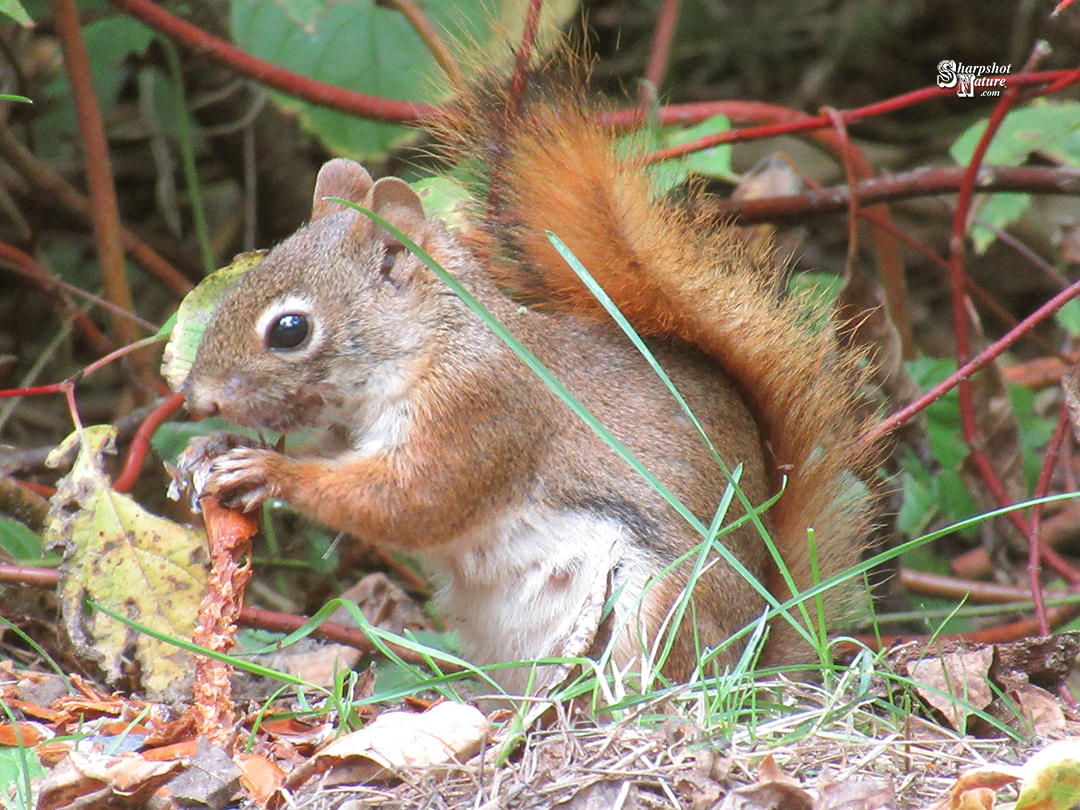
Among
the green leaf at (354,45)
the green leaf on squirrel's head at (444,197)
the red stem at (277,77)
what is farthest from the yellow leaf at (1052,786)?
the green leaf at (354,45)

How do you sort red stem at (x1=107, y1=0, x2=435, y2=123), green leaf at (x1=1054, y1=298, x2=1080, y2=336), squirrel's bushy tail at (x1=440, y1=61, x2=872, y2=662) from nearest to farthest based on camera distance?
squirrel's bushy tail at (x1=440, y1=61, x2=872, y2=662) < red stem at (x1=107, y1=0, x2=435, y2=123) < green leaf at (x1=1054, y1=298, x2=1080, y2=336)

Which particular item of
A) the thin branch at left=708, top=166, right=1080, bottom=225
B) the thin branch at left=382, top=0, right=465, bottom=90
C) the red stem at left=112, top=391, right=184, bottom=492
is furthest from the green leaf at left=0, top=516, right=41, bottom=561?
the thin branch at left=708, top=166, right=1080, bottom=225

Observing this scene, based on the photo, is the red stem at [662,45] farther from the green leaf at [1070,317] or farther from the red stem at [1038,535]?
the red stem at [1038,535]

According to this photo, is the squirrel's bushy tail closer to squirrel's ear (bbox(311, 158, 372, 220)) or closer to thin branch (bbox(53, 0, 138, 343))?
squirrel's ear (bbox(311, 158, 372, 220))

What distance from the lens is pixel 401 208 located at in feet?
6.46

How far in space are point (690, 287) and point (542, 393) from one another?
31 cm

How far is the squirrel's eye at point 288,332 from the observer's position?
73.4 inches

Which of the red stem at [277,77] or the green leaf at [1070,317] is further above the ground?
the red stem at [277,77]

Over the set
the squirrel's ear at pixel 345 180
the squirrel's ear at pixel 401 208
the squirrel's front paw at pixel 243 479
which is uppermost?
the squirrel's ear at pixel 345 180

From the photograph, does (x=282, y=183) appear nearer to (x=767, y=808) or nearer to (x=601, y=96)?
(x=601, y=96)

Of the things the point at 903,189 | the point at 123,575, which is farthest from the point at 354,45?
the point at 123,575

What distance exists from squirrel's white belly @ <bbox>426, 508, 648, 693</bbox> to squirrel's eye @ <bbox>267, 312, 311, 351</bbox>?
0.42 m

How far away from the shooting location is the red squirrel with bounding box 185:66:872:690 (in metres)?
1.90

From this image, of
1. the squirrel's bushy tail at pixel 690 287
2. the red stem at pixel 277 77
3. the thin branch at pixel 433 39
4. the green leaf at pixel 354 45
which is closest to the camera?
the squirrel's bushy tail at pixel 690 287
